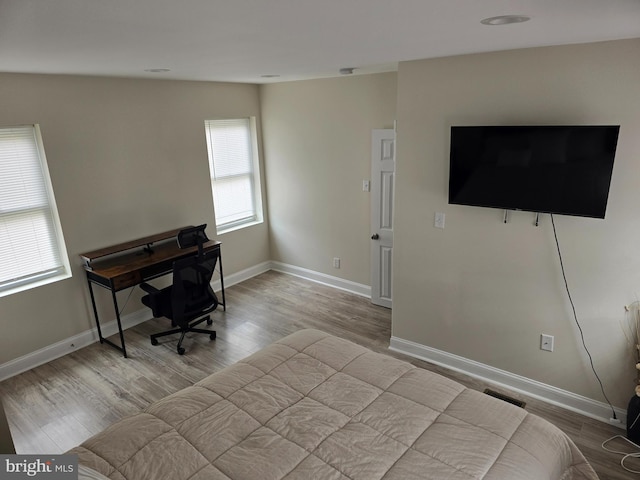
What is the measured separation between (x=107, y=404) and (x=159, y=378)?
43cm

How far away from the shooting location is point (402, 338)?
377 centimetres

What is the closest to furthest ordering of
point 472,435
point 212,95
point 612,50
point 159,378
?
point 472,435 < point 612,50 < point 159,378 < point 212,95

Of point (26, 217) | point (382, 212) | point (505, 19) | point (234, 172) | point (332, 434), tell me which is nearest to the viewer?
point (505, 19)

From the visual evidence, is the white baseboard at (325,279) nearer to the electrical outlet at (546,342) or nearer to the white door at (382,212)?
the white door at (382,212)

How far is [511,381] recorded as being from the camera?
3.23m

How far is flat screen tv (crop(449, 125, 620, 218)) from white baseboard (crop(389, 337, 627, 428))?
53.3 inches

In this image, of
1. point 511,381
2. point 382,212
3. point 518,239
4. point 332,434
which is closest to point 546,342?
point 511,381

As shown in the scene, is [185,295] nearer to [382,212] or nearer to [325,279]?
[325,279]

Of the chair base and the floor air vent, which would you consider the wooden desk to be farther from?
the floor air vent

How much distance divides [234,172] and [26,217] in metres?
2.35

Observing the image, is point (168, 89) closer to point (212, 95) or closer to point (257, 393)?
point (212, 95)

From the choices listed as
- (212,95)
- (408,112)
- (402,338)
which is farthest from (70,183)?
(402,338)

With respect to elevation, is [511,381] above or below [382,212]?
below
